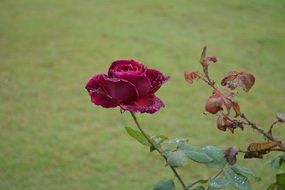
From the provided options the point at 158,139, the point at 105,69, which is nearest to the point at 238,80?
the point at 158,139

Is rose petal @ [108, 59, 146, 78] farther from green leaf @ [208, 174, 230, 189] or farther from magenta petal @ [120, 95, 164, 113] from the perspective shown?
green leaf @ [208, 174, 230, 189]

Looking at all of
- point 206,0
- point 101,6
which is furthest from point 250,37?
point 101,6

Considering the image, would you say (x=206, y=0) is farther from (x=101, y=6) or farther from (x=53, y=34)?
(x=53, y=34)

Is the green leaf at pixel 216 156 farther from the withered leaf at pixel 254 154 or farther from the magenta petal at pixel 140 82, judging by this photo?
the magenta petal at pixel 140 82

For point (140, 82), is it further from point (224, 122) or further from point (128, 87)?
point (224, 122)

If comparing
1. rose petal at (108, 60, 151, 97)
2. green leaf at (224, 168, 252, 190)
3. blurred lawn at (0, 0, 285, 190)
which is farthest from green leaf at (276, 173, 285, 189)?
blurred lawn at (0, 0, 285, 190)
